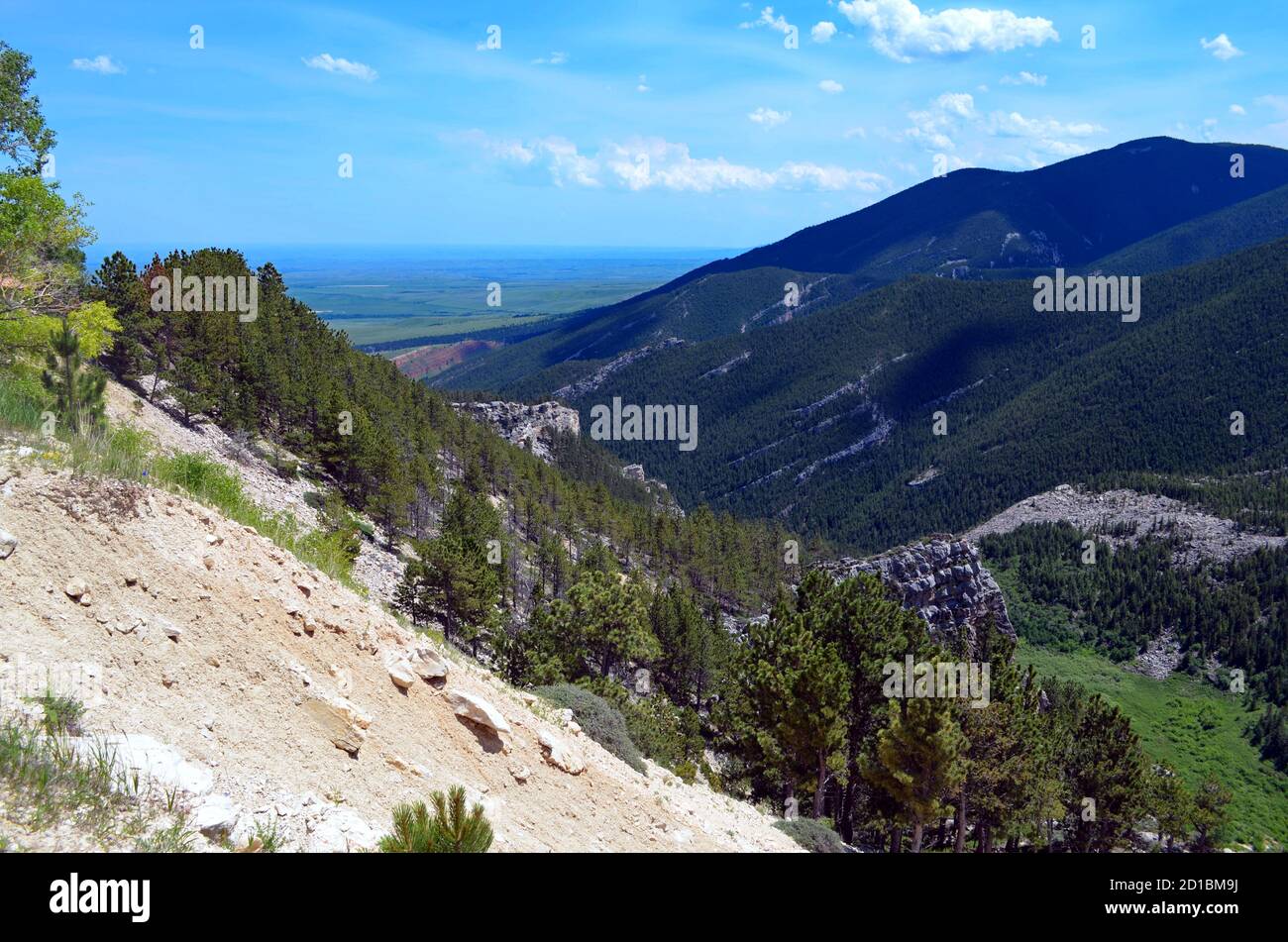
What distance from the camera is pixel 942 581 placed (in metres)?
76.9

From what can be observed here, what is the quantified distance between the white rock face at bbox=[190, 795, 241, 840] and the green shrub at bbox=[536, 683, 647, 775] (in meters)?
10.1

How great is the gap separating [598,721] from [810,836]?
6.40 m

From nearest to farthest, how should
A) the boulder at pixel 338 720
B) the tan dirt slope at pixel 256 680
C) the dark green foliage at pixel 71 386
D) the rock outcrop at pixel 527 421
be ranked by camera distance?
the tan dirt slope at pixel 256 680 < the boulder at pixel 338 720 < the dark green foliage at pixel 71 386 < the rock outcrop at pixel 527 421

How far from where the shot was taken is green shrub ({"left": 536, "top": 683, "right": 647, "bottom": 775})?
55.0 feet

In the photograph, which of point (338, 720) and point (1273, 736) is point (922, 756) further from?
point (1273, 736)

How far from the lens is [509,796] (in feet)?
38.3

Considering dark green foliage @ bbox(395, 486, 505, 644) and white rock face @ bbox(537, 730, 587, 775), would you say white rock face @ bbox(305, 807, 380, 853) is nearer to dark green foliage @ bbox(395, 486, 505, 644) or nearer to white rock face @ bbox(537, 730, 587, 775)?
white rock face @ bbox(537, 730, 587, 775)

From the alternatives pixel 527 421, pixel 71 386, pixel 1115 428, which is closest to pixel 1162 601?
pixel 1115 428

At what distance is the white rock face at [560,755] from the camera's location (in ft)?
43.3

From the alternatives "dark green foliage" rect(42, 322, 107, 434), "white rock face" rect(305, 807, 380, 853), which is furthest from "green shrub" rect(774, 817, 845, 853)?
"dark green foliage" rect(42, 322, 107, 434)

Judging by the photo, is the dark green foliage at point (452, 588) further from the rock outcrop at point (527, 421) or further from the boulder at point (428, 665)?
the rock outcrop at point (527, 421)

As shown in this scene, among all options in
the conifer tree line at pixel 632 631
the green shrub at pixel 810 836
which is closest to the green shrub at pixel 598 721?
the conifer tree line at pixel 632 631

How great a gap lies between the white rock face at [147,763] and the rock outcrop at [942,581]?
71.1 meters
